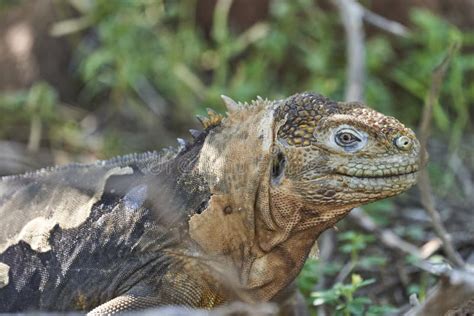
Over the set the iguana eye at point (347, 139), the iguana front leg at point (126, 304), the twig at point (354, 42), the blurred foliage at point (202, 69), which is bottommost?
the iguana front leg at point (126, 304)


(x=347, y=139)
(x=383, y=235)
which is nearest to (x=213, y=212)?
(x=347, y=139)

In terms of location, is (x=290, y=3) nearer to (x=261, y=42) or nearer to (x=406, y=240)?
(x=261, y=42)

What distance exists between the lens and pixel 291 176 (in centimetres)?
477

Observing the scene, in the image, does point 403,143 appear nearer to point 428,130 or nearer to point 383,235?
point 428,130

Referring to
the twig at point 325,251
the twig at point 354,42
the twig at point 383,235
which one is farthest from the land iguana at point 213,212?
the twig at point 354,42

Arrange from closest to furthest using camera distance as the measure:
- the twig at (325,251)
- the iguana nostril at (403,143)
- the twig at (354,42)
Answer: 1. the iguana nostril at (403,143)
2. the twig at (325,251)
3. the twig at (354,42)

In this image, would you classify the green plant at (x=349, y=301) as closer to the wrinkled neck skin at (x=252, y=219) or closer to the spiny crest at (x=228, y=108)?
the wrinkled neck skin at (x=252, y=219)

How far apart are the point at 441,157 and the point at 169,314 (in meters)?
6.15

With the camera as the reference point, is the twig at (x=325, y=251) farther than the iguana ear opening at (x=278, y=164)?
Yes

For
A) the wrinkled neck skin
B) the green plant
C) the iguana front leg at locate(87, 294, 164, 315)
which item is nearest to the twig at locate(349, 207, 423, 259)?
the green plant

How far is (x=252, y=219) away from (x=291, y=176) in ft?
1.05

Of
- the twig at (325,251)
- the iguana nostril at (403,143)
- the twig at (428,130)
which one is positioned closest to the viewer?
the iguana nostril at (403,143)

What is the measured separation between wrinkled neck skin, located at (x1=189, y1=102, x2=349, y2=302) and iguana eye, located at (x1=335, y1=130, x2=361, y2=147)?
35 cm

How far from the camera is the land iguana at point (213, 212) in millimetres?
4754
